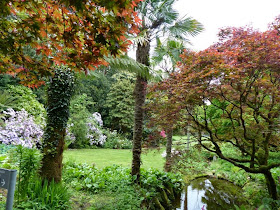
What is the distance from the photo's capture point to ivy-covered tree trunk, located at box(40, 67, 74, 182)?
157 inches

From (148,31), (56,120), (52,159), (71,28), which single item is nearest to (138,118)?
(56,120)

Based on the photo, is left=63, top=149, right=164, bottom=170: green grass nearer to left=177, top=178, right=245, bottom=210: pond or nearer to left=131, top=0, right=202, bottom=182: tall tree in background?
left=177, top=178, right=245, bottom=210: pond

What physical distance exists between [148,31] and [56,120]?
12.0 feet

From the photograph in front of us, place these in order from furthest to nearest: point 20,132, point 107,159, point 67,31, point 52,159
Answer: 1. point 107,159
2. point 20,132
3. point 52,159
4. point 67,31

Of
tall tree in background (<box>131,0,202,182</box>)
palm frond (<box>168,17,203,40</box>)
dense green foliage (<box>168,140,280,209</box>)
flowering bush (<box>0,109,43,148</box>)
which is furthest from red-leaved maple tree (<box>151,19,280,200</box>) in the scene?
flowering bush (<box>0,109,43,148</box>)

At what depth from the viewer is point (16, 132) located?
7.33 m

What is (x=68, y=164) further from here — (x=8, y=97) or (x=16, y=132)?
(x=8, y=97)

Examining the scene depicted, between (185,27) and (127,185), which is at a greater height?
(185,27)

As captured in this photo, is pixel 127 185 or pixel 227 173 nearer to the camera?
pixel 127 185

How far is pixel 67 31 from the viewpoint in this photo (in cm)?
231

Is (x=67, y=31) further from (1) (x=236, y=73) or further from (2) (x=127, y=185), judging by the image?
(2) (x=127, y=185)

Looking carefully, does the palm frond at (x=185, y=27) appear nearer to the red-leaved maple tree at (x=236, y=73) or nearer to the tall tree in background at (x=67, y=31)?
the red-leaved maple tree at (x=236, y=73)

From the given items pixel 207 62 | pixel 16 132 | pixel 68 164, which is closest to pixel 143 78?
pixel 207 62

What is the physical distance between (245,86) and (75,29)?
313 centimetres
